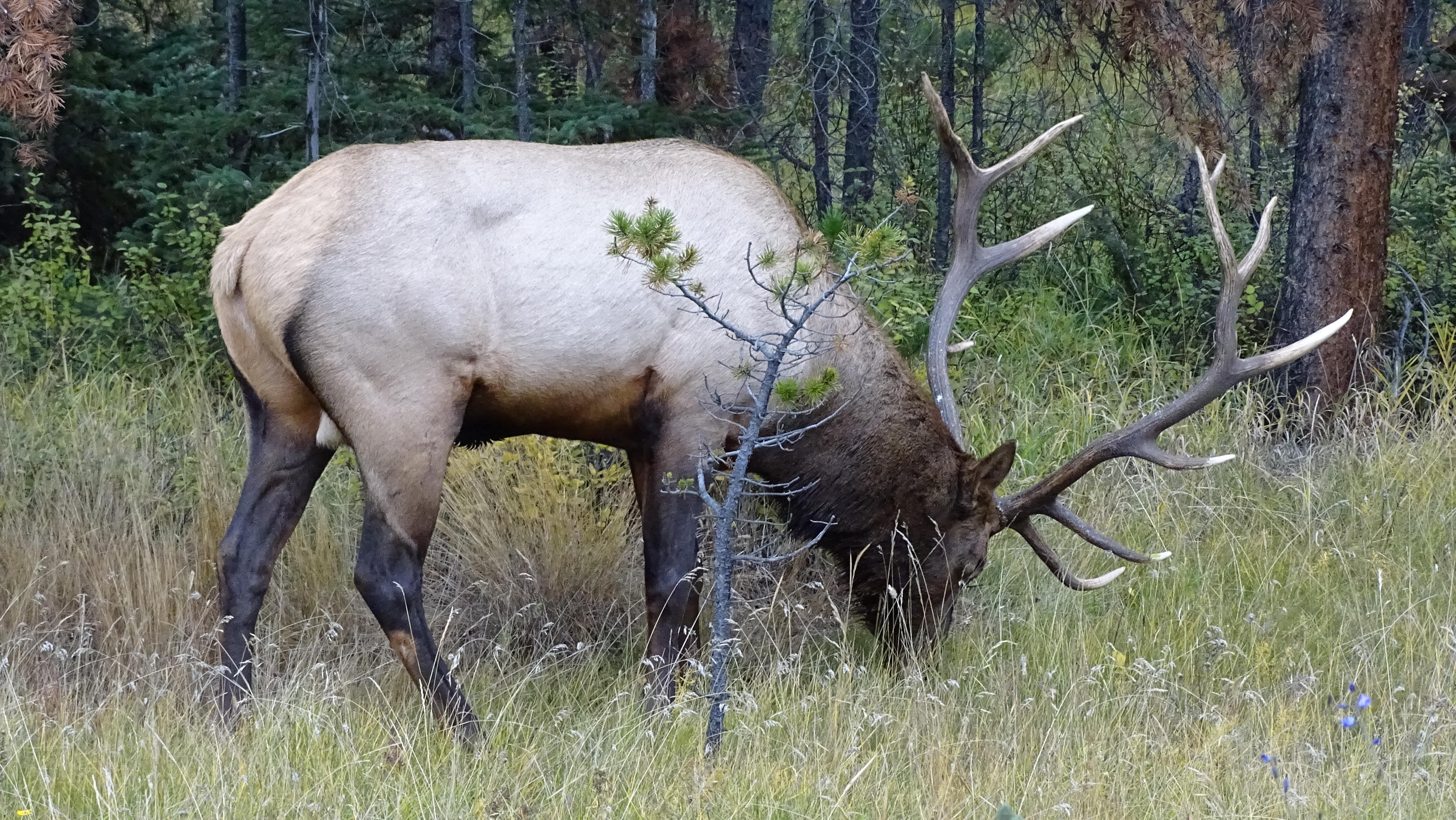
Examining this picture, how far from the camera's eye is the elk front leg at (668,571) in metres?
4.30

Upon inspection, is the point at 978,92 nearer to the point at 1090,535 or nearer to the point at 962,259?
the point at 962,259

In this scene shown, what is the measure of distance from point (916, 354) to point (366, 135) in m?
3.26

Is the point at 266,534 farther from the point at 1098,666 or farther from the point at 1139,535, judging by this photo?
the point at 1139,535

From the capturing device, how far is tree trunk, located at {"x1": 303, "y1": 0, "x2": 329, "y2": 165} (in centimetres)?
683

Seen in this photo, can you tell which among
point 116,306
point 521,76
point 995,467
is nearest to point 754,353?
point 995,467

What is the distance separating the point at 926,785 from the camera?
3.56 metres

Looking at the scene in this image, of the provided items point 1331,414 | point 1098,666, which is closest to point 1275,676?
point 1098,666

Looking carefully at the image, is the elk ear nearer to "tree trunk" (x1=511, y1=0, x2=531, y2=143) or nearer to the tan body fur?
the tan body fur

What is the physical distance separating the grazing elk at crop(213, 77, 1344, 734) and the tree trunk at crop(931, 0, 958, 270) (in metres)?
3.53

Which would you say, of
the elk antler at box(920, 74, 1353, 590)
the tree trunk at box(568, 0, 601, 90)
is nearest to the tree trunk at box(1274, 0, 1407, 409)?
the elk antler at box(920, 74, 1353, 590)

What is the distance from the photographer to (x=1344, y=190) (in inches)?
253

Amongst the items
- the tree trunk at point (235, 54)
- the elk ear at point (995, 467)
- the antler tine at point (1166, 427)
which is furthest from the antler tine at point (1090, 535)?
the tree trunk at point (235, 54)

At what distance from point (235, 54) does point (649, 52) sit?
87.4 inches

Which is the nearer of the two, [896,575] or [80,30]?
[896,575]
